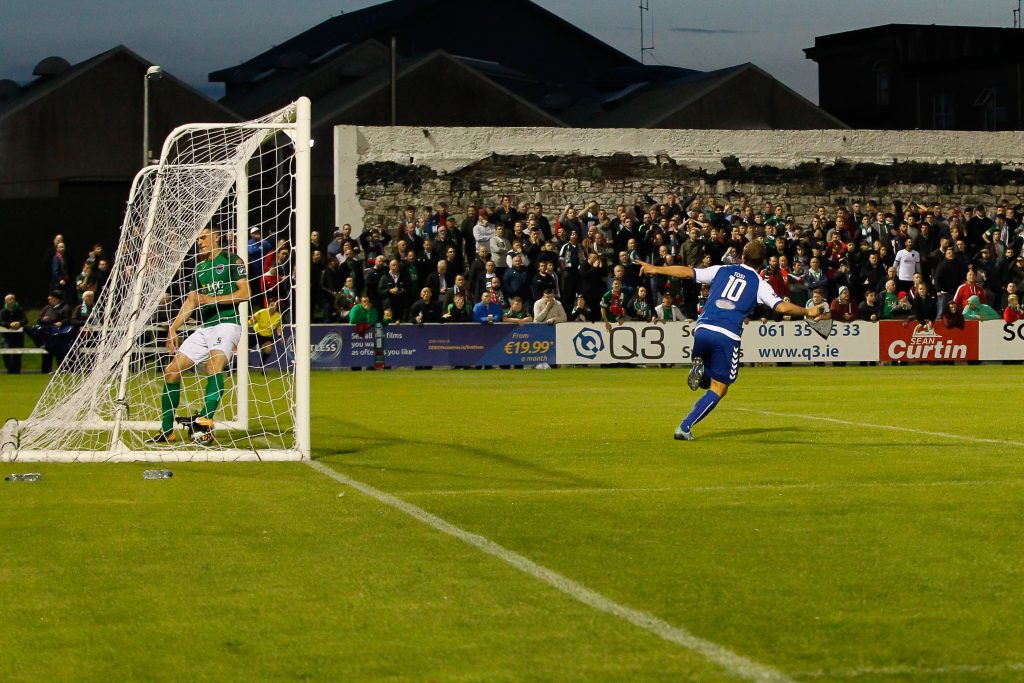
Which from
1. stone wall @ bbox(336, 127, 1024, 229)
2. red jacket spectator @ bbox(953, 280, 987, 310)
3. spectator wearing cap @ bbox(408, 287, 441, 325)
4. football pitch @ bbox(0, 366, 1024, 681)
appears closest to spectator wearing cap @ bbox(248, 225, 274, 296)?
football pitch @ bbox(0, 366, 1024, 681)

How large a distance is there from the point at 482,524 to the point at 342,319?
2242cm

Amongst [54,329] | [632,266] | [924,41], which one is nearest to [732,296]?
[54,329]

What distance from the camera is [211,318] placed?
1380 cm

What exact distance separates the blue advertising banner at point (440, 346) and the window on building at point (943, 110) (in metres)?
53.7

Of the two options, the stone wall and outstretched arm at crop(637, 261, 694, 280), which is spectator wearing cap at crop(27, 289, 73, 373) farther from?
outstretched arm at crop(637, 261, 694, 280)

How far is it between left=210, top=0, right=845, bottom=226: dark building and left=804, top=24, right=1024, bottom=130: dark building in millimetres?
11448

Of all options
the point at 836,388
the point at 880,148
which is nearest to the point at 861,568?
the point at 836,388

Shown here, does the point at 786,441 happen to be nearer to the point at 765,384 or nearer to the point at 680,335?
the point at 765,384

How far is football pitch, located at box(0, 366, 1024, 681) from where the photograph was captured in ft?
18.6

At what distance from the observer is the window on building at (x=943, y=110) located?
79.2 meters

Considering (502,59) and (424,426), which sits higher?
(502,59)

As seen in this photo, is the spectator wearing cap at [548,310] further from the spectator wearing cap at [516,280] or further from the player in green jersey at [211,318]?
the player in green jersey at [211,318]

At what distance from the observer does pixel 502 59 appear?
79.4 meters

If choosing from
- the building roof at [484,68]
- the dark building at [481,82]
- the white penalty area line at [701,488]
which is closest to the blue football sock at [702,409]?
the white penalty area line at [701,488]
